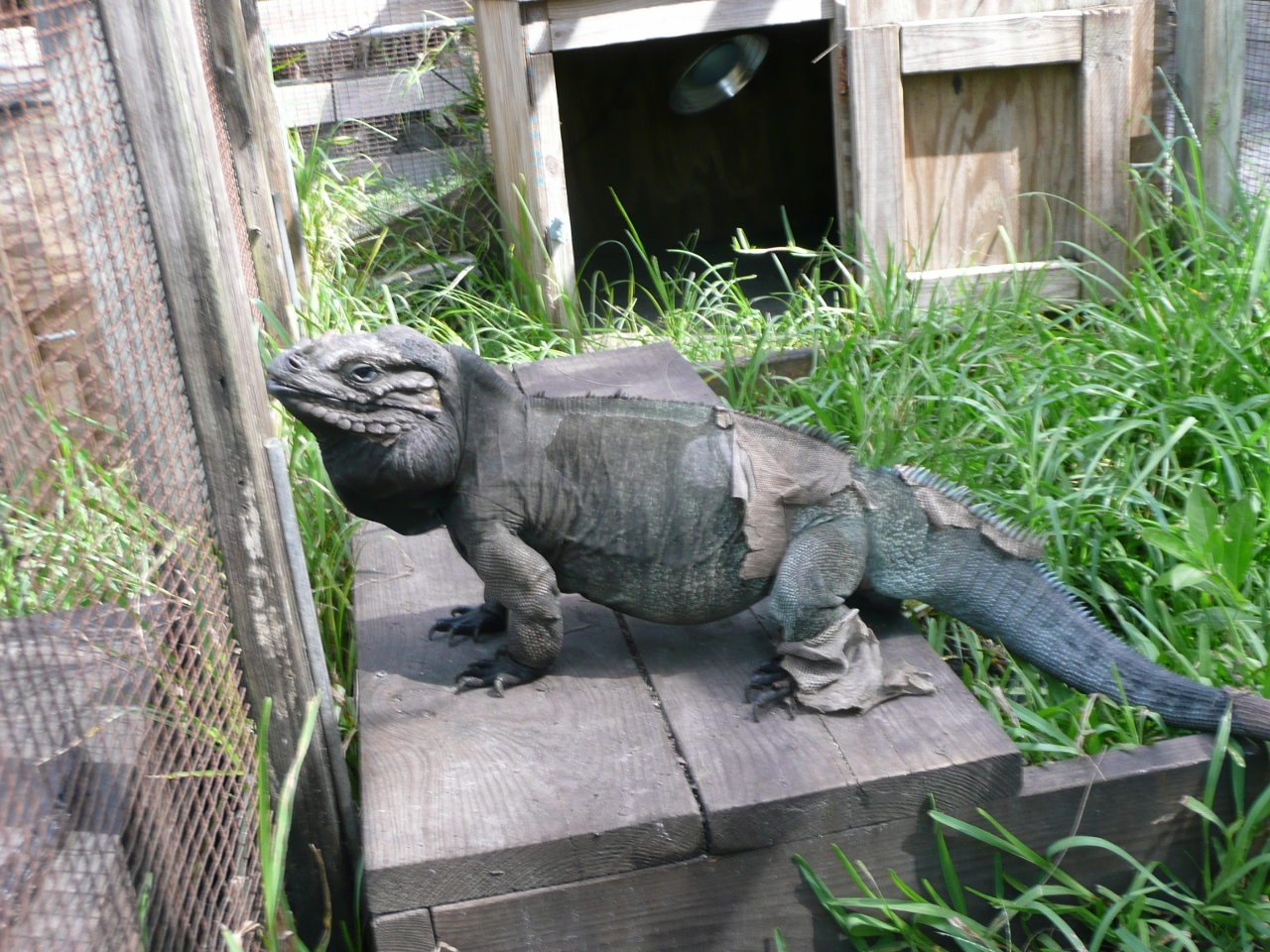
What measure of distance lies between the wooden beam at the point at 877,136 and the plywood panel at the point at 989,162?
0.13 m

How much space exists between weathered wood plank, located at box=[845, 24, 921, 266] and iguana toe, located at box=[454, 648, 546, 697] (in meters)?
3.02

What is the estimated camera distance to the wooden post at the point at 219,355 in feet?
5.79

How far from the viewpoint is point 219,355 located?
1.93 meters

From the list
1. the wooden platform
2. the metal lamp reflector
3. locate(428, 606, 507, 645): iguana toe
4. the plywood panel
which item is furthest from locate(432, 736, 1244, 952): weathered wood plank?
the metal lamp reflector

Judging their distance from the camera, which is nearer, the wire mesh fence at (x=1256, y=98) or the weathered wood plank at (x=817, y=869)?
the weathered wood plank at (x=817, y=869)

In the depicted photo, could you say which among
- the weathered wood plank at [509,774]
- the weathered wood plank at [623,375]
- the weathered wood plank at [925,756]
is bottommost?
the weathered wood plank at [925,756]

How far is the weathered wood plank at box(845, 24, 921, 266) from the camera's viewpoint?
16.2 feet

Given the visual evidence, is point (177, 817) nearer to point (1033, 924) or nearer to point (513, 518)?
point (513, 518)

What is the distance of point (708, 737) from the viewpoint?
2354mm

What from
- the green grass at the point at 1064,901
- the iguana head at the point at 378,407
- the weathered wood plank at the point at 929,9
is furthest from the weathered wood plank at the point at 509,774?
the weathered wood plank at the point at 929,9

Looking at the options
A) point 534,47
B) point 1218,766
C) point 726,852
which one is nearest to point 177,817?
point 726,852

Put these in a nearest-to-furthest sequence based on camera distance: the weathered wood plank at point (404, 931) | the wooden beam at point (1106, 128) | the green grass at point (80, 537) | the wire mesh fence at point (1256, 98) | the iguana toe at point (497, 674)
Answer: the green grass at point (80, 537), the weathered wood plank at point (404, 931), the iguana toe at point (497, 674), the wooden beam at point (1106, 128), the wire mesh fence at point (1256, 98)

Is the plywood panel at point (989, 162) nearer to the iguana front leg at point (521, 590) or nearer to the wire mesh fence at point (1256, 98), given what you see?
the wire mesh fence at point (1256, 98)

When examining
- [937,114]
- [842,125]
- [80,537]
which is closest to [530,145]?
[842,125]
